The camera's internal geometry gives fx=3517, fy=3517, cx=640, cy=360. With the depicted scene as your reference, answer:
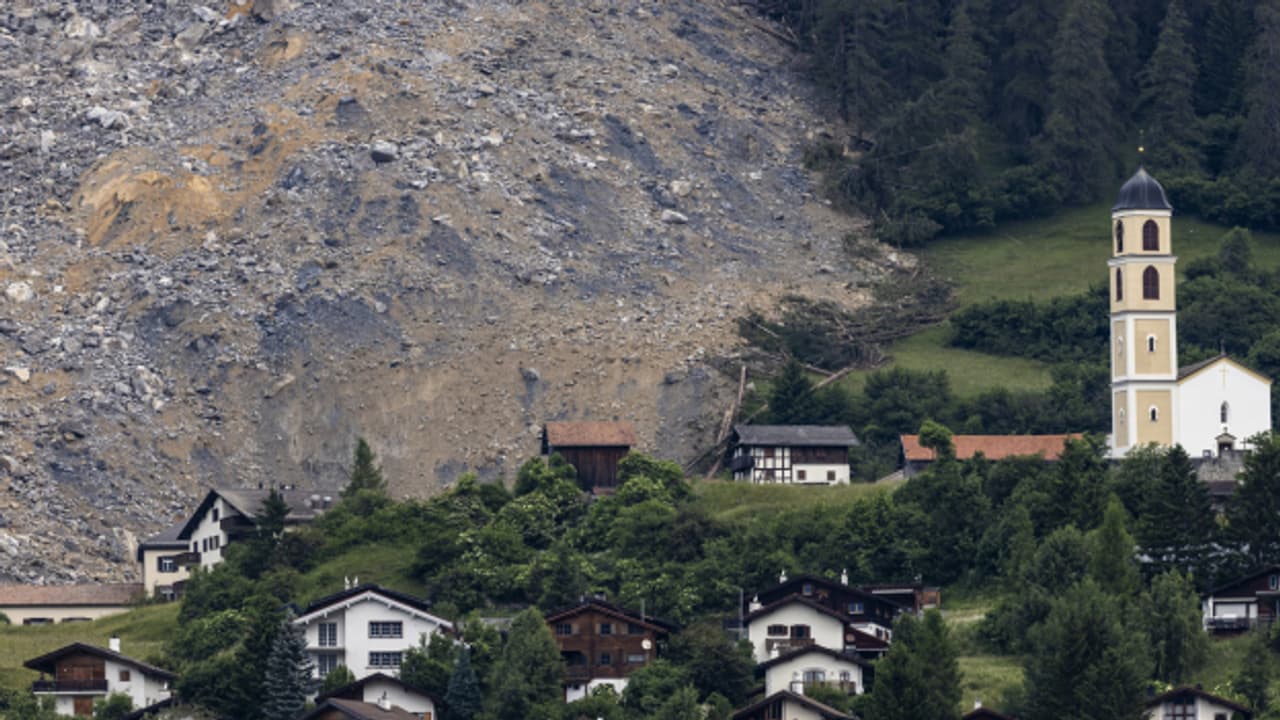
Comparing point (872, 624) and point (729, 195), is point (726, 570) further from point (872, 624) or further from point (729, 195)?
point (729, 195)

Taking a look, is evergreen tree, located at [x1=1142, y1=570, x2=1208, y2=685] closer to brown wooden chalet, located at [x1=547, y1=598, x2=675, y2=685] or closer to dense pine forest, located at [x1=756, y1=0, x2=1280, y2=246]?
brown wooden chalet, located at [x1=547, y1=598, x2=675, y2=685]

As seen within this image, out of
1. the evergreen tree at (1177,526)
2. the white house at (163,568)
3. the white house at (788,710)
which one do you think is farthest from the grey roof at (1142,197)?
the white house at (163,568)

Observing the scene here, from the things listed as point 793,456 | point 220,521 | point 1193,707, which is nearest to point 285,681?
point 220,521

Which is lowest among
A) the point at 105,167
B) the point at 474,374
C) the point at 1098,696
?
the point at 1098,696

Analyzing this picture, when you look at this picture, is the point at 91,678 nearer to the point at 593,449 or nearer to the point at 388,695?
the point at 388,695

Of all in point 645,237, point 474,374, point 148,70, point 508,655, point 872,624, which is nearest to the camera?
point 508,655

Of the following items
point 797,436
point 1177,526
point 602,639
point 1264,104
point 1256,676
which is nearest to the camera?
point 1256,676

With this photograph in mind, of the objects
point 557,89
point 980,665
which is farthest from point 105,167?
point 980,665
